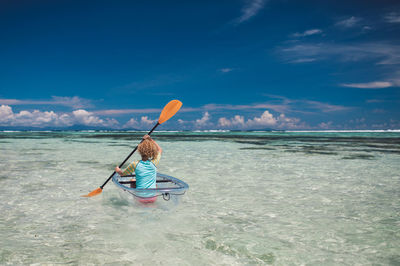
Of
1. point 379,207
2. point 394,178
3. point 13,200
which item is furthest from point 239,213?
point 394,178

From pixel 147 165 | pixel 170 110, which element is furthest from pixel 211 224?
pixel 170 110

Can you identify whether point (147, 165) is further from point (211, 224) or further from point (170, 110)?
point (170, 110)

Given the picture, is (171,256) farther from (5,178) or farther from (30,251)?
(5,178)

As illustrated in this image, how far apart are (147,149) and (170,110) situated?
9.98ft

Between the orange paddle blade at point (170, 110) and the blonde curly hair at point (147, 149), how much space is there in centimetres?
258

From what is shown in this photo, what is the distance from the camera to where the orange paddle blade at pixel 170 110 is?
8.71 m

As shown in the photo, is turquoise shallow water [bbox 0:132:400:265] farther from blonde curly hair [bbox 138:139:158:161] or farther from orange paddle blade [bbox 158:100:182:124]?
orange paddle blade [bbox 158:100:182:124]

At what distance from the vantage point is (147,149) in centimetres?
602

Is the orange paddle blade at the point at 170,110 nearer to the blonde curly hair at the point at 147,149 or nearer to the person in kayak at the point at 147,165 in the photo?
the person in kayak at the point at 147,165

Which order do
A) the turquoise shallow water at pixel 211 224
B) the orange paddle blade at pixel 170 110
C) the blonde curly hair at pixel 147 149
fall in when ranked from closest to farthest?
1. the turquoise shallow water at pixel 211 224
2. the blonde curly hair at pixel 147 149
3. the orange paddle blade at pixel 170 110

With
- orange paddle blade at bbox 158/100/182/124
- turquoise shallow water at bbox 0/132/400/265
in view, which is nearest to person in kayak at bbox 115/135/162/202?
turquoise shallow water at bbox 0/132/400/265

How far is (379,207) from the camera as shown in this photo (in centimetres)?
727

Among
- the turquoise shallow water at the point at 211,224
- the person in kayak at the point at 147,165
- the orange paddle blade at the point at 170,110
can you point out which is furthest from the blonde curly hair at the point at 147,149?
the orange paddle blade at the point at 170,110

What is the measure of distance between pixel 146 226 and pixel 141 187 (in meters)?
0.94
